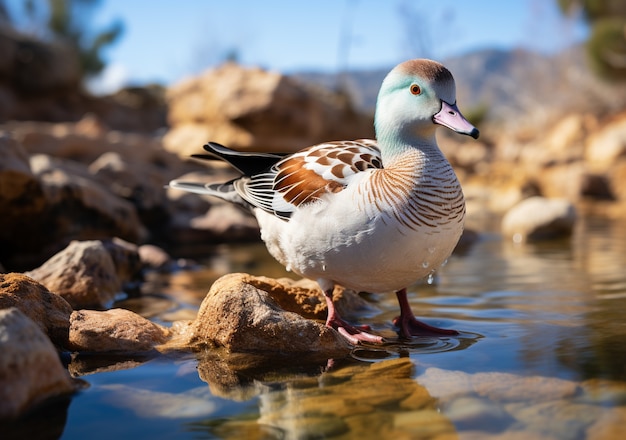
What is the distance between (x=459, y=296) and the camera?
18.4 feet

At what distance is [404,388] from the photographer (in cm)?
316

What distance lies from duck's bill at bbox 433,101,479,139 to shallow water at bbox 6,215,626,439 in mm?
1178

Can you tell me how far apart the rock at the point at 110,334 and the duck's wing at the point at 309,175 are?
101 cm

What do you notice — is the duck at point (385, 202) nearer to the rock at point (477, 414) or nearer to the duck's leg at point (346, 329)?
the duck's leg at point (346, 329)

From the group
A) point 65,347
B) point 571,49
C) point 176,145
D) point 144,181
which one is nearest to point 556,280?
point 65,347

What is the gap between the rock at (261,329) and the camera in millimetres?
3645

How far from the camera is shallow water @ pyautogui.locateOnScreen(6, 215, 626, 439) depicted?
2.72 m

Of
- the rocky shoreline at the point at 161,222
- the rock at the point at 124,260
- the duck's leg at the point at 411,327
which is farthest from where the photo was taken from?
the rock at the point at 124,260

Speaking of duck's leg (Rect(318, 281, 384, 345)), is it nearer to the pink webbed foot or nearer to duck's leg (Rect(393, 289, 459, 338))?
the pink webbed foot

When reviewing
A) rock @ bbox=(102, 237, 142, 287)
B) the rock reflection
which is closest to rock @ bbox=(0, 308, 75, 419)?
the rock reflection

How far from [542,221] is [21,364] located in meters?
8.06

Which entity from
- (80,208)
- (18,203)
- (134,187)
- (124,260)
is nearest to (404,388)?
(124,260)

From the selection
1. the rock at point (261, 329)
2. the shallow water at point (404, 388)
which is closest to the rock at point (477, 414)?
the shallow water at point (404, 388)

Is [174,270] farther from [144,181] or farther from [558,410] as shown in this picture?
[558,410]
